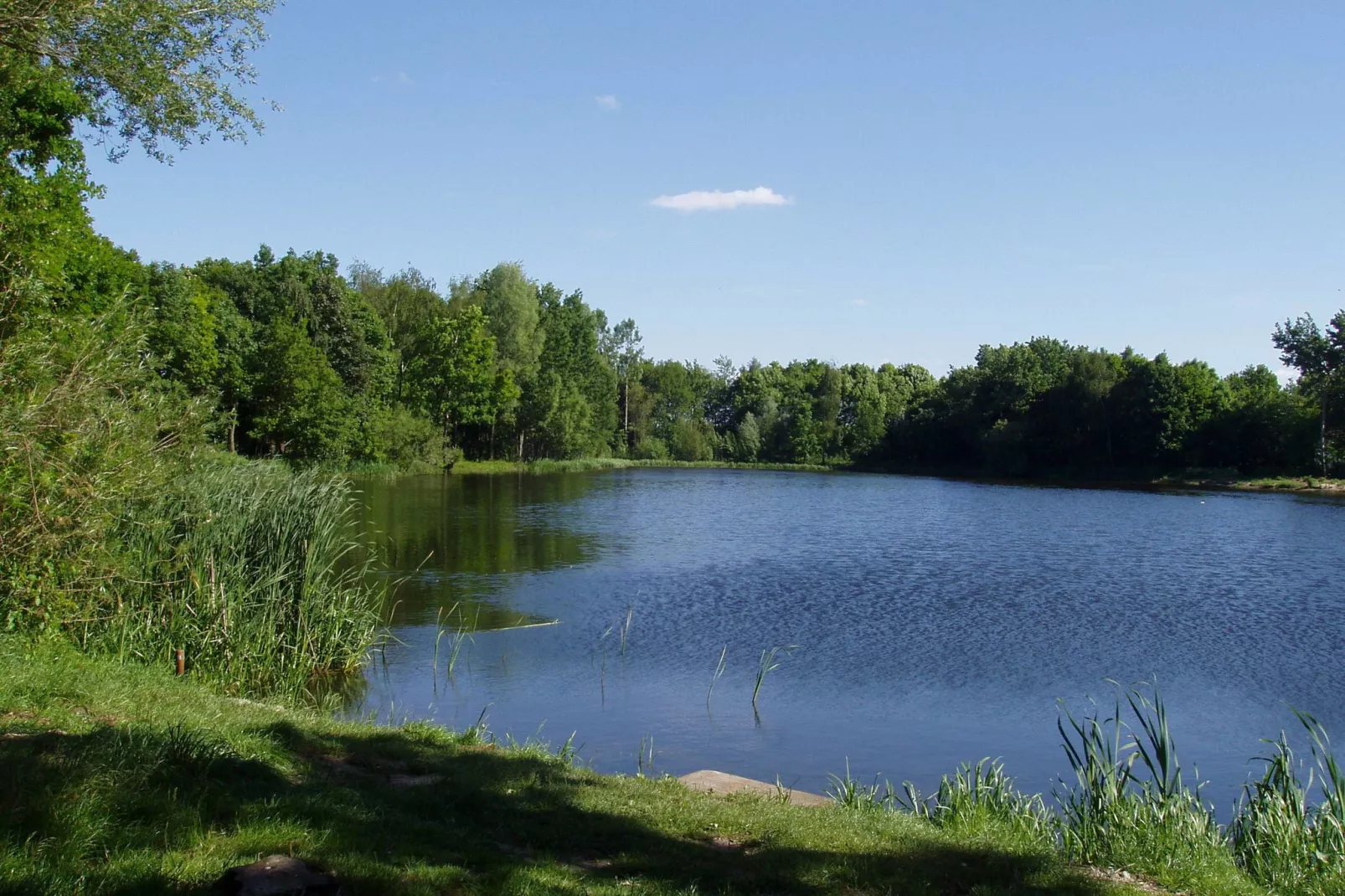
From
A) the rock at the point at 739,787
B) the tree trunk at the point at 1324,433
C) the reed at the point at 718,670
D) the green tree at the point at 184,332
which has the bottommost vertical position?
the reed at the point at 718,670

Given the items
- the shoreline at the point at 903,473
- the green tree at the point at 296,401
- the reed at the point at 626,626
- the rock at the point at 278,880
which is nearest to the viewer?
the rock at the point at 278,880

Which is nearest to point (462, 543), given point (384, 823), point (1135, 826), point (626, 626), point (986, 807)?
point (626, 626)

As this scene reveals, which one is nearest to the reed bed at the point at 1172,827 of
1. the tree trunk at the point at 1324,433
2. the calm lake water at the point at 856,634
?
the calm lake water at the point at 856,634

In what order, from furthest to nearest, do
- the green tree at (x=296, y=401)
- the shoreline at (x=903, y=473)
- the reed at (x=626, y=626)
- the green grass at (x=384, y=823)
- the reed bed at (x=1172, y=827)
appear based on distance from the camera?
1. the shoreline at (x=903, y=473)
2. the green tree at (x=296, y=401)
3. the reed at (x=626, y=626)
4. the reed bed at (x=1172, y=827)
5. the green grass at (x=384, y=823)

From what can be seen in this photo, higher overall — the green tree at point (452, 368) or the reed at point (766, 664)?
the green tree at point (452, 368)

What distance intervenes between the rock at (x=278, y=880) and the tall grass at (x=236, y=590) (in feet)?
23.0

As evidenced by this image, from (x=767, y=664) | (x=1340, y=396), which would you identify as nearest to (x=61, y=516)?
(x=767, y=664)

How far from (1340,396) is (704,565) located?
47.3m

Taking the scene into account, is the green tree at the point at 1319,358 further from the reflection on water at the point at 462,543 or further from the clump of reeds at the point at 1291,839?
the clump of reeds at the point at 1291,839

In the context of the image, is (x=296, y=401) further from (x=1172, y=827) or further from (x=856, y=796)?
(x=1172, y=827)

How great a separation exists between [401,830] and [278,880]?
1242mm

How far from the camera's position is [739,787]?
8617 mm

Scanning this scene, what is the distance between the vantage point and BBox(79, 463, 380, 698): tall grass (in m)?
11.2

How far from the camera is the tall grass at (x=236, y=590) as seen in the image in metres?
11.2
